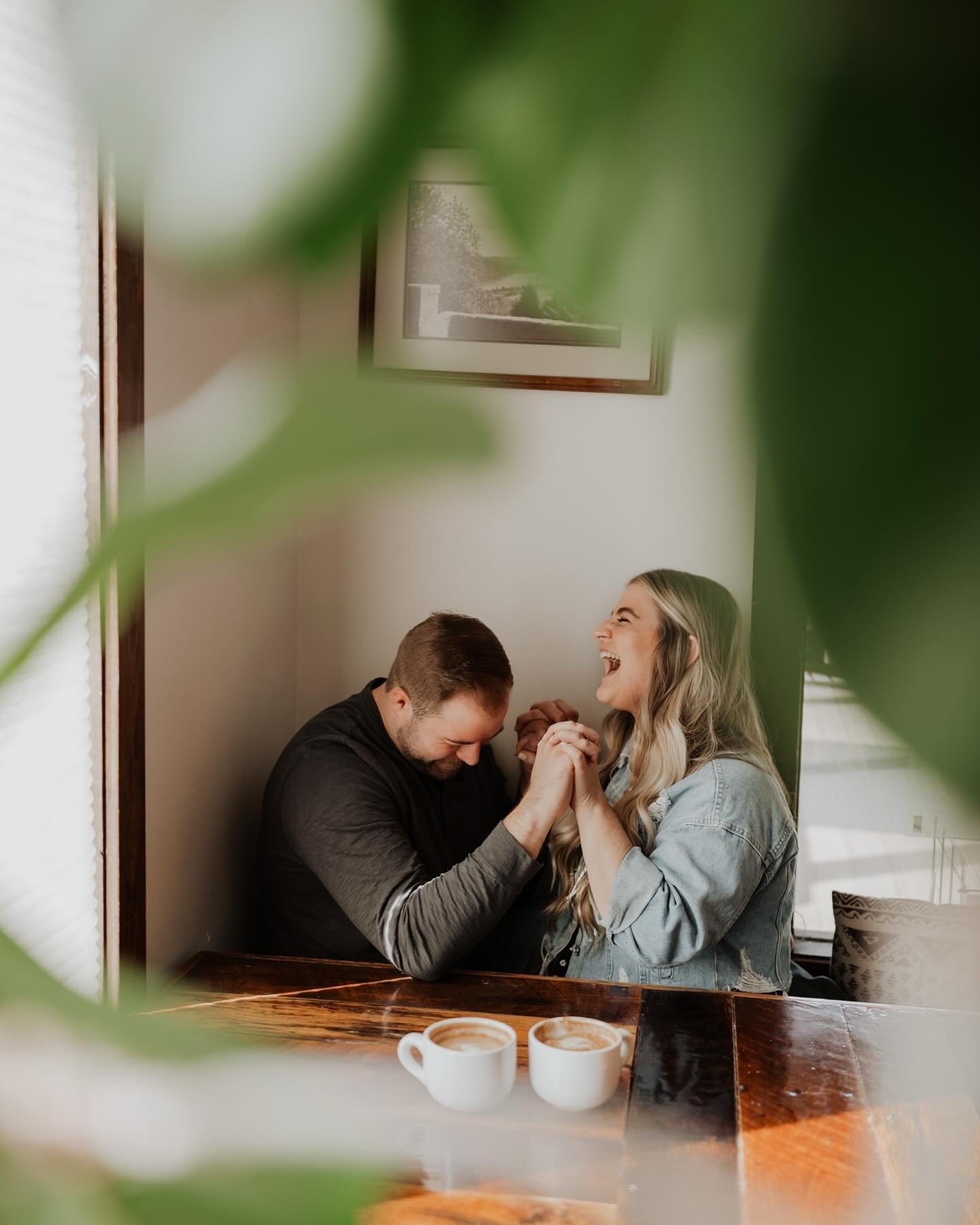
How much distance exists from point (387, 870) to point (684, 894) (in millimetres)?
396

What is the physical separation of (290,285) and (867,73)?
7 cm

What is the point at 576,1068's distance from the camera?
984 millimetres

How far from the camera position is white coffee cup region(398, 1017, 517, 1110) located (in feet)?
3.15

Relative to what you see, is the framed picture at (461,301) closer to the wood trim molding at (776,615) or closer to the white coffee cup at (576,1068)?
the wood trim molding at (776,615)

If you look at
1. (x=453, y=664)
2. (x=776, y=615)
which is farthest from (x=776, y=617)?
(x=453, y=664)

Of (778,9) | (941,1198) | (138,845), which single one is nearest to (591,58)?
(778,9)

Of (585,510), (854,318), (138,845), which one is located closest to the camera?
(854,318)

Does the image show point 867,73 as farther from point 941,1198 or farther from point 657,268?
point 941,1198

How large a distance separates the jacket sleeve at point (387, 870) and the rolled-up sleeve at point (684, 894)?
0.14 m

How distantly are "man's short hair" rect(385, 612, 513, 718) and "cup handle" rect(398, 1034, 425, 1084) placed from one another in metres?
0.60

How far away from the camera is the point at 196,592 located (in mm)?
190

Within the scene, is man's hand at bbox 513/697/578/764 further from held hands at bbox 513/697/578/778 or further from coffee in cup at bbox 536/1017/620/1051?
coffee in cup at bbox 536/1017/620/1051

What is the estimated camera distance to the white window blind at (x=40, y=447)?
5.4 inches

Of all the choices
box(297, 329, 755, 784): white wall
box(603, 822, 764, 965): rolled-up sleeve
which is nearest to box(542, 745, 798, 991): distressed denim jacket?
box(603, 822, 764, 965): rolled-up sleeve
